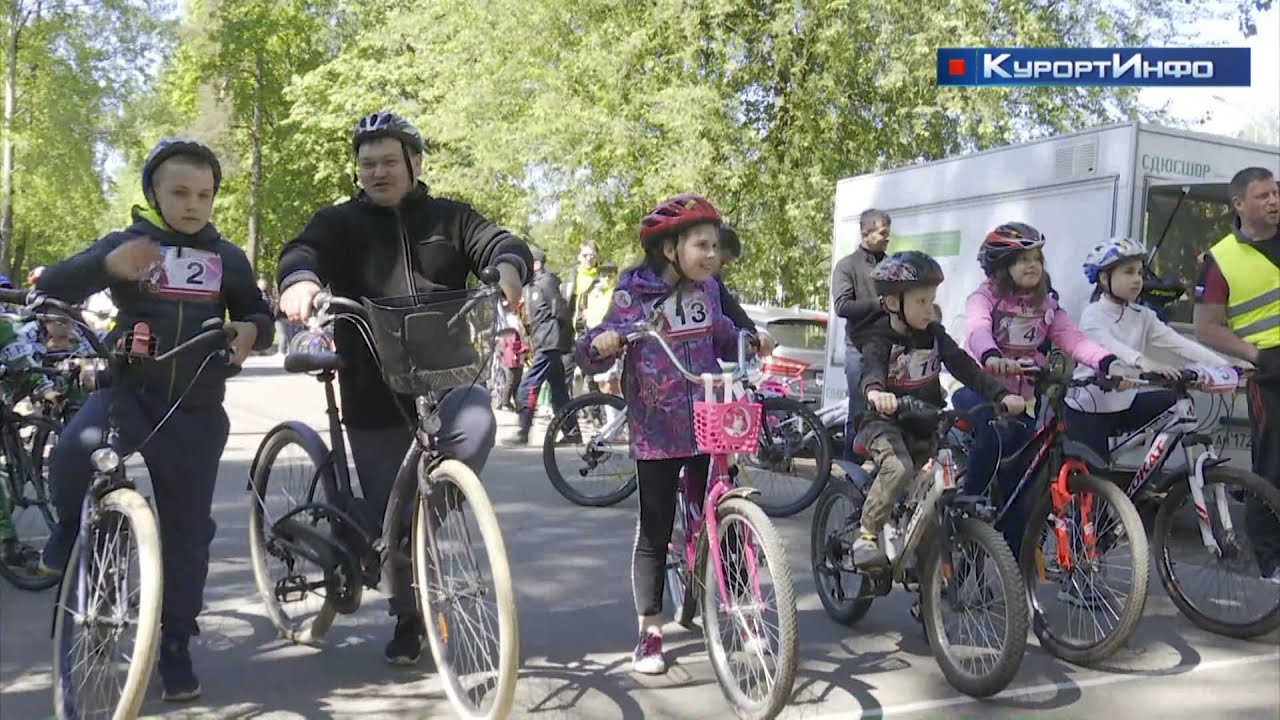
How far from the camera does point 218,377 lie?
4.05 metres

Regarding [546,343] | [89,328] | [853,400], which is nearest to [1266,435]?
[853,400]

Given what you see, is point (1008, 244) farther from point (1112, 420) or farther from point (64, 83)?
point (64, 83)

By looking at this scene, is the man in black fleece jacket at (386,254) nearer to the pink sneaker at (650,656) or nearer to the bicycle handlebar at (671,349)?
the bicycle handlebar at (671,349)

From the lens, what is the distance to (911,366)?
4684mm

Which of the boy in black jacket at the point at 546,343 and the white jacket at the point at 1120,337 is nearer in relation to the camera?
the white jacket at the point at 1120,337

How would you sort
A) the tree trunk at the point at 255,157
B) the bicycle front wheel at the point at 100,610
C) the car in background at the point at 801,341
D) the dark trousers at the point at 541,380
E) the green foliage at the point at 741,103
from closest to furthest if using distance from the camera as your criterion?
the bicycle front wheel at the point at 100,610, the dark trousers at the point at 541,380, the car in background at the point at 801,341, the green foliage at the point at 741,103, the tree trunk at the point at 255,157

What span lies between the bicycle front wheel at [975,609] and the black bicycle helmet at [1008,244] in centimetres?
148

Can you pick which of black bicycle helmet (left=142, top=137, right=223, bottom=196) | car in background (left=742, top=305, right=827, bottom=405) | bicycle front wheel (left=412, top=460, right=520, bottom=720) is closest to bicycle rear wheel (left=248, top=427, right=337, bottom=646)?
bicycle front wheel (left=412, top=460, right=520, bottom=720)

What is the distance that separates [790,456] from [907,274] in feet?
Answer: 11.9

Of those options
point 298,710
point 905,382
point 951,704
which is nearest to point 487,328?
point 298,710

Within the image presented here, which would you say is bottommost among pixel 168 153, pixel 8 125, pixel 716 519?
pixel 716 519

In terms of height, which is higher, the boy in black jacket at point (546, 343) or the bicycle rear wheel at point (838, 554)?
the boy in black jacket at point (546, 343)

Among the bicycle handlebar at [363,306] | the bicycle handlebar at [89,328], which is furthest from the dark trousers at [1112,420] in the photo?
the bicycle handlebar at [89,328]

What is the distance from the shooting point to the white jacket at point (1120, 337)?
550cm
